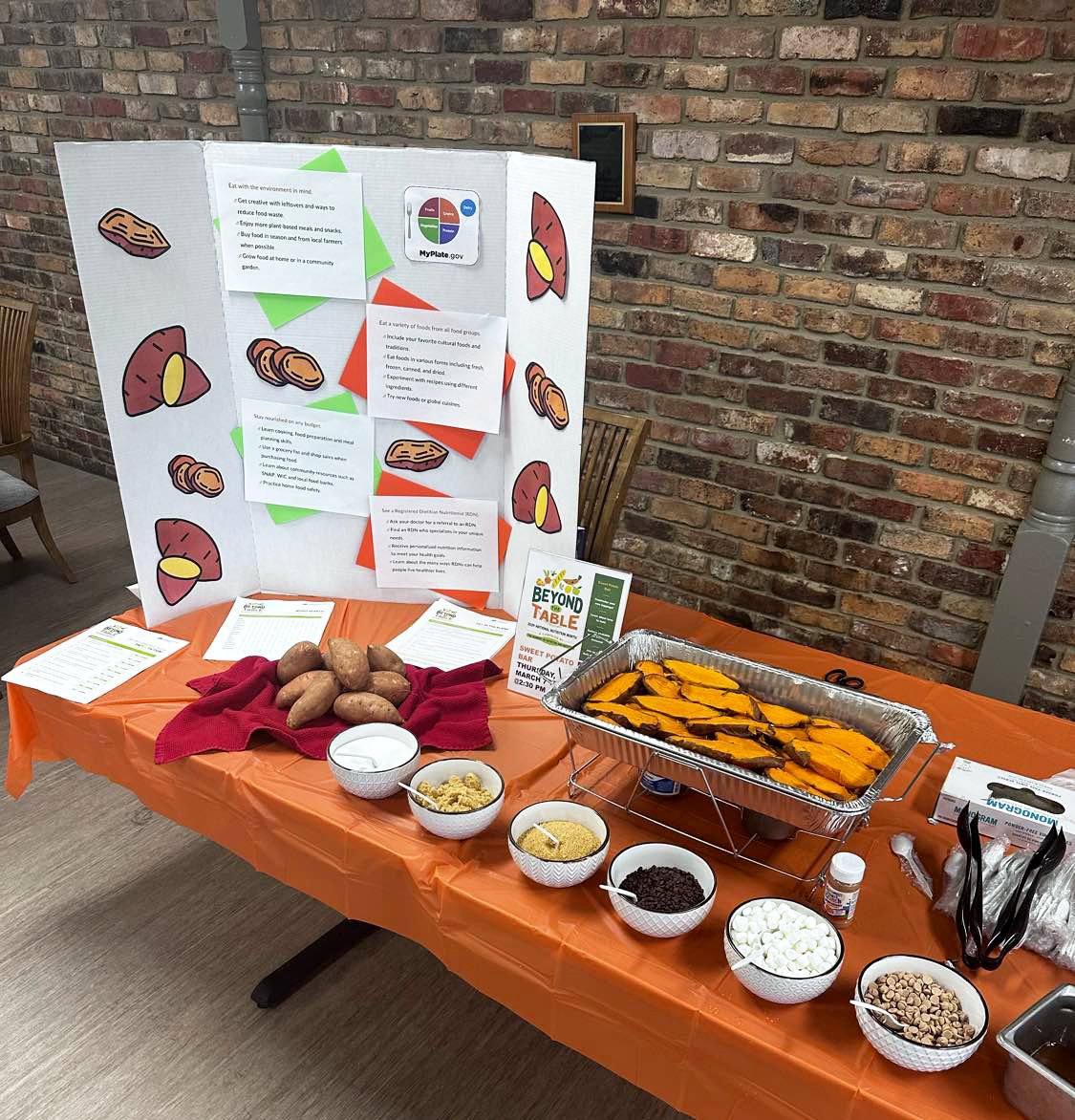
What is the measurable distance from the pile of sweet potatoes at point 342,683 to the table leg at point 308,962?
52 centimetres

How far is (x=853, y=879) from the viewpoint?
1.04 meters

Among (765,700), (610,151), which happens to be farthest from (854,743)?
(610,151)

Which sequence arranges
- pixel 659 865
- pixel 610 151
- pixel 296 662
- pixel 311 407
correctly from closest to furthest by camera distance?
pixel 659 865 < pixel 296 662 < pixel 311 407 < pixel 610 151

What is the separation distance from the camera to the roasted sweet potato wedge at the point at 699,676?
4.30ft

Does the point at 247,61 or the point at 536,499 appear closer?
the point at 536,499

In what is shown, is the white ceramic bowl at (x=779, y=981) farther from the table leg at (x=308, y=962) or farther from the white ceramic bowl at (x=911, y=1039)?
the table leg at (x=308, y=962)

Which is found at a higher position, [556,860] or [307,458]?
[307,458]

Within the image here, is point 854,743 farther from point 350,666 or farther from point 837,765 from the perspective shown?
point 350,666

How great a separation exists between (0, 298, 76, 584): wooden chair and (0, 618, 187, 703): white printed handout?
165 centimetres

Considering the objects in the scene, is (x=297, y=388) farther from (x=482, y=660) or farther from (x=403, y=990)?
(x=403, y=990)

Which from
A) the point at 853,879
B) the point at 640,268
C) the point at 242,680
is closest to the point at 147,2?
the point at 640,268

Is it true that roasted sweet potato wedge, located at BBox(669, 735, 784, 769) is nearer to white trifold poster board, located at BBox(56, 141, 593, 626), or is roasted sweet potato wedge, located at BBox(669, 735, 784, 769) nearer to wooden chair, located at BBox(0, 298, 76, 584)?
white trifold poster board, located at BBox(56, 141, 593, 626)

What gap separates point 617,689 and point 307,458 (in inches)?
Answer: 33.7

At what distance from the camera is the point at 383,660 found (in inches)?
60.4
